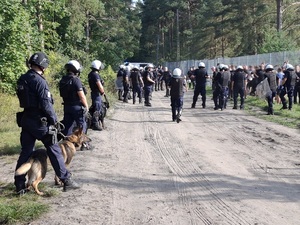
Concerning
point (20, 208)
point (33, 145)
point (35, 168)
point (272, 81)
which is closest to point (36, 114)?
point (33, 145)

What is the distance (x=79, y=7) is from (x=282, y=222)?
29654 mm

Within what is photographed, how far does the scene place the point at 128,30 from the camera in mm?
47938

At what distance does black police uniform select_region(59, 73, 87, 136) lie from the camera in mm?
8280

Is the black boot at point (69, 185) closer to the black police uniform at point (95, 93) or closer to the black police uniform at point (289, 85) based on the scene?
the black police uniform at point (95, 93)

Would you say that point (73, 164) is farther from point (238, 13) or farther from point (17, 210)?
point (238, 13)

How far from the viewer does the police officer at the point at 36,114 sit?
580 centimetres

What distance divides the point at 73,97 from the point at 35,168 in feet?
8.55

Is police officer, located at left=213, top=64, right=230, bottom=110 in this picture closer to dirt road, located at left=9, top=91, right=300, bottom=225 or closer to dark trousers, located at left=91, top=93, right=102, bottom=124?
dirt road, located at left=9, top=91, right=300, bottom=225

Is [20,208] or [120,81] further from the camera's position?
[120,81]

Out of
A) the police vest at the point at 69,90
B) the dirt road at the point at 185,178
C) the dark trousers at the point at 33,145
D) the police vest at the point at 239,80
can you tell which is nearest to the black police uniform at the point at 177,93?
the dirt road at the point at 185,178

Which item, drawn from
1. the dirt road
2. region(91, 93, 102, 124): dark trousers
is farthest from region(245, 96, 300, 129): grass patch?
region(91, 93, 102, 124): dark trousers

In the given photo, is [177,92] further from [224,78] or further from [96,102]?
[224,78]

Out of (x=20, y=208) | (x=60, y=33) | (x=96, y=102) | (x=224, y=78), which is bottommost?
(x=20, y=208)

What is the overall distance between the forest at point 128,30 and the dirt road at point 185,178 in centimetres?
650
